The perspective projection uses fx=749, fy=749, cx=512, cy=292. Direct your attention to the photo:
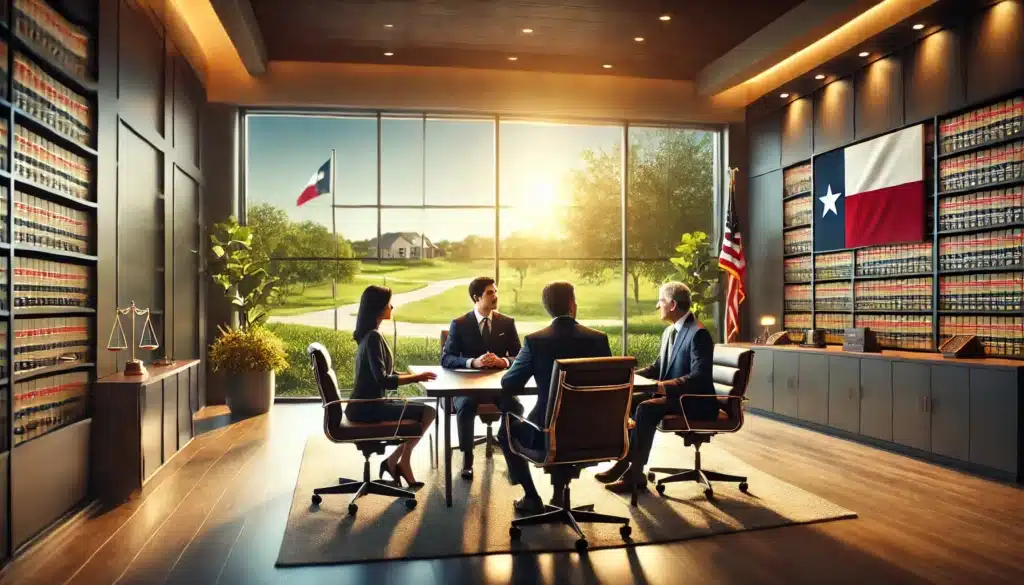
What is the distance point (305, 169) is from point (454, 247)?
7984 millimetres

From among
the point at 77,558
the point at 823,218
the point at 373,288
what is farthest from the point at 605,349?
the point at 823,218

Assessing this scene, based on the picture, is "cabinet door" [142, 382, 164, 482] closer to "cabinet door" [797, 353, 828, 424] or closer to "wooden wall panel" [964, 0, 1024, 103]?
"cabinet door" [797, 353, 828, 424]

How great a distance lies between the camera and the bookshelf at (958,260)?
5848 mm

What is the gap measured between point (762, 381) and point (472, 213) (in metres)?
7.31

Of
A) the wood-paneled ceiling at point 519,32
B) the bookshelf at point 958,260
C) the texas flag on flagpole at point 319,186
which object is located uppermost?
the wood-paneled ceiling at point 519,32

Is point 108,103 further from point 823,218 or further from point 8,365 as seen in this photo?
point 823,218

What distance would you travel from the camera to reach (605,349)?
407cm

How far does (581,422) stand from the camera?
3740mm

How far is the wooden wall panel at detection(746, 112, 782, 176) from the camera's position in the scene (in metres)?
8.98

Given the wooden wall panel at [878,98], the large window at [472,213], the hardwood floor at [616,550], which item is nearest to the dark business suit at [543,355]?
the hardwood floor at [616,550]

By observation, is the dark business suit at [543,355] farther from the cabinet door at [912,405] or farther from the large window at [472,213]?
the large window at [472,213]

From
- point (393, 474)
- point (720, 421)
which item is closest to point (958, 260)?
point (720, 421)

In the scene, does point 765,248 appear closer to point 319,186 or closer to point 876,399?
point 876,399

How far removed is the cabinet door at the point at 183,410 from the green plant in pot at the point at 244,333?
1.92 meters
